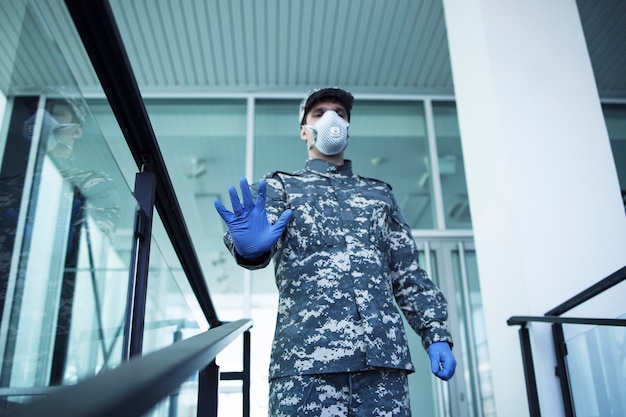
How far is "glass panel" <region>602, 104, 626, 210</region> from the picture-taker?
426 centimetres

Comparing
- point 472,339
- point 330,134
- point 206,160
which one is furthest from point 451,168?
point 330,134

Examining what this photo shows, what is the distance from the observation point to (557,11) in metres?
2.69

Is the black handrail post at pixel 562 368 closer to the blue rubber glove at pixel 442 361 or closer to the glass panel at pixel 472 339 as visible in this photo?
the blue rubber glove at pixel 442 361

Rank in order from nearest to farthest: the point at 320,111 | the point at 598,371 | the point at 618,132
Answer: the point at 320,111
the point at 598,371
the point at 618,132

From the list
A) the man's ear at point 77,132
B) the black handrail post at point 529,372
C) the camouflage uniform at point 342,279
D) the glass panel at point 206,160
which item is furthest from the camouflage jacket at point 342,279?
the glass panel at point 206,160

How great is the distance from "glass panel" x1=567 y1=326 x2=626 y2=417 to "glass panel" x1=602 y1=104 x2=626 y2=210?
2659 millimetres

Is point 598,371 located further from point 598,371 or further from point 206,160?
point 206,160

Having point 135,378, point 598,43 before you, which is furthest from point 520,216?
point 598,43

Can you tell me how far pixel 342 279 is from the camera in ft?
4.60

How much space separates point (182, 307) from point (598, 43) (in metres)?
3.65

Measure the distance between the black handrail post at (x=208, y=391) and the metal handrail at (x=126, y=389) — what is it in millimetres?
985

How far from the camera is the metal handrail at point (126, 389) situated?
1.08 feet

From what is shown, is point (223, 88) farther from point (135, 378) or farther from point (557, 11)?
point (135, 378)

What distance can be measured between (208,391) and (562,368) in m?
1.28
